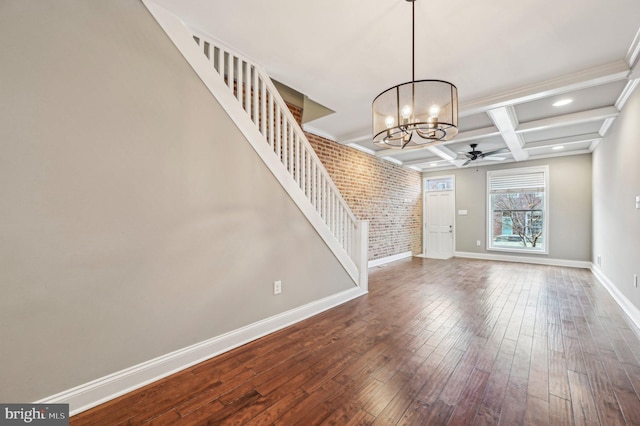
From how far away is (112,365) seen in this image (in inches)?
65.2

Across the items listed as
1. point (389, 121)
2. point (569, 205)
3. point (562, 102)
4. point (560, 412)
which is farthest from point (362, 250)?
point (569, 205)

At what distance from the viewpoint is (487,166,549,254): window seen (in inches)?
241

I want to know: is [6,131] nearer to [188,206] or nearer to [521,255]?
[188,206]

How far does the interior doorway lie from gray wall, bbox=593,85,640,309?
2.97 meters

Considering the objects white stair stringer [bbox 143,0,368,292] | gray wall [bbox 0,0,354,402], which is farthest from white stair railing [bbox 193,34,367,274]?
gray wall [bbox 0,0,354,402]

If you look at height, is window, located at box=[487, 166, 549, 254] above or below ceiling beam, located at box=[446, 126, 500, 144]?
below

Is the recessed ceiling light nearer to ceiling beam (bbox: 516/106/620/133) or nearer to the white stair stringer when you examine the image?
ceiling beam (bbox: 516/106/620/133)

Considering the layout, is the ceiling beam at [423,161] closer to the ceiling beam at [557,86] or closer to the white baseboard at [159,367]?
the ceiling beam at [557,86]

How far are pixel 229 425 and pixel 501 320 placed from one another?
2.93 m

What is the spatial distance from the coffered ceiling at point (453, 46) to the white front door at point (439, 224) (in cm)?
402

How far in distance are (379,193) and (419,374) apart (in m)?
4.46

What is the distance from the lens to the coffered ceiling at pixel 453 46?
187 centimetres

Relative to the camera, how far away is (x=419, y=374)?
74.2 inches

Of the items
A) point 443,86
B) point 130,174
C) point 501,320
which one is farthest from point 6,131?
point 501,320
